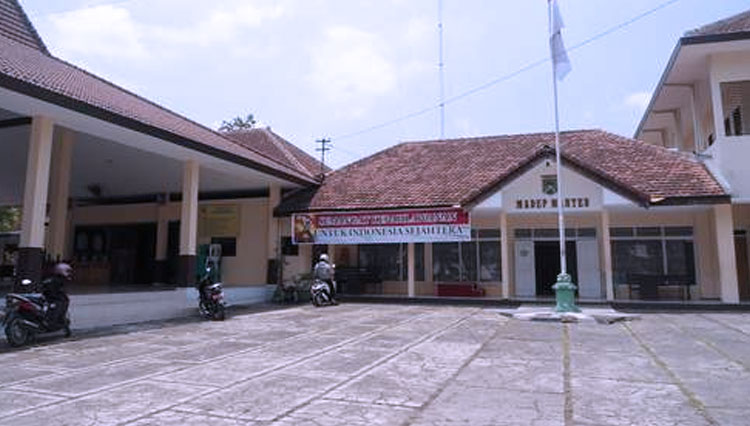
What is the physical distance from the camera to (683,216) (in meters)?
18.0

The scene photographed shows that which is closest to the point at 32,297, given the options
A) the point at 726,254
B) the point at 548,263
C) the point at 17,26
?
the point at 17,26

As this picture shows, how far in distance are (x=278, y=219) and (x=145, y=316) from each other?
7.41 m

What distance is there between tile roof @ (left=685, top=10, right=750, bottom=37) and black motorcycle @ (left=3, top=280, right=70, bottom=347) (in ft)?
53.5

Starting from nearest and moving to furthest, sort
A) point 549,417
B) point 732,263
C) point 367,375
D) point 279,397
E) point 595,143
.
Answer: point 549,417 → point 279,397 → point 367,375 → point 732,263 → point 595,143

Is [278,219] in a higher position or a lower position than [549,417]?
higher

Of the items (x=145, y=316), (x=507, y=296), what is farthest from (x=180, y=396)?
(x=507, y=296)

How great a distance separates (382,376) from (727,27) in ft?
49.2

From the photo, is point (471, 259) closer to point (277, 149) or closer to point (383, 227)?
point (383, 227)

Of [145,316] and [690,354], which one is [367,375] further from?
[145,316]

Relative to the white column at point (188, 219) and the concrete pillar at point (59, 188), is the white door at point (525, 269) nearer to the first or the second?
the white column at point (188, 219)

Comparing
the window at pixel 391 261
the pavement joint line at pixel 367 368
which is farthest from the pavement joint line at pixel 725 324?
the window at pixel 391 261

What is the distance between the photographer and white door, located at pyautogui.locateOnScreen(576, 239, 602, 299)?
60.9 feet

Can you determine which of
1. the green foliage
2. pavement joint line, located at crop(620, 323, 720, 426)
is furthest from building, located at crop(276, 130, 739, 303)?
the green foliage

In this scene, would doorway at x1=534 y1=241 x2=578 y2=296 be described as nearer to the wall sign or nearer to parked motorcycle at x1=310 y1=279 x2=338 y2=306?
the wall sign
